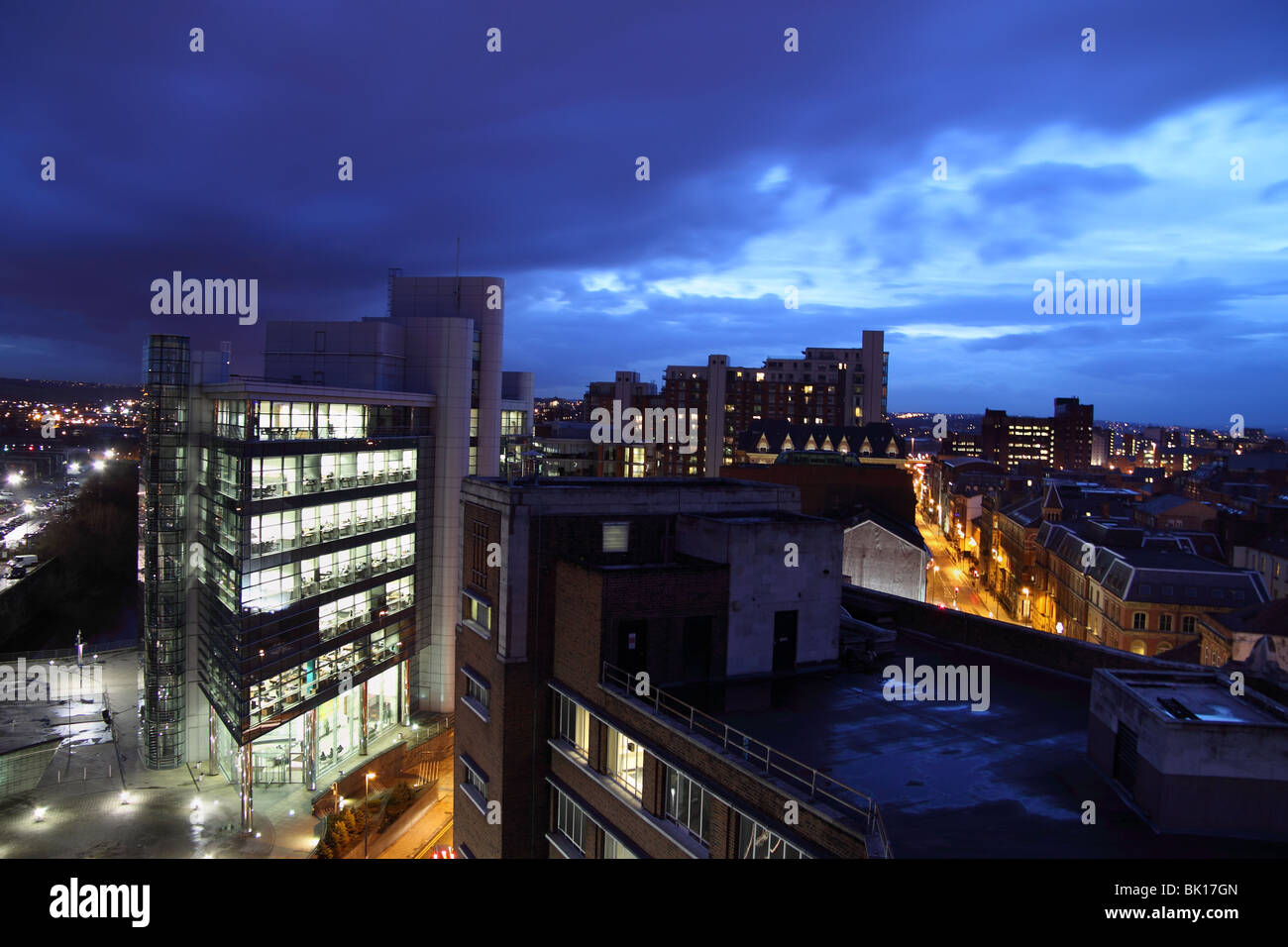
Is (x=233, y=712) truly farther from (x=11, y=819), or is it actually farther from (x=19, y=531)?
(x=19, y=531)

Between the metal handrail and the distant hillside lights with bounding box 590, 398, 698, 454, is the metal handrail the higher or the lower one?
the lower one

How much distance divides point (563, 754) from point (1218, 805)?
45.3ft

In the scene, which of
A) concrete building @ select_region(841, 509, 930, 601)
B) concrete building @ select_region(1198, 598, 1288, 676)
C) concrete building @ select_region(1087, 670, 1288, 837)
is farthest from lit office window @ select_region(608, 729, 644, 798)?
concrete building @ select_region(1198, 598, 1288, 676)

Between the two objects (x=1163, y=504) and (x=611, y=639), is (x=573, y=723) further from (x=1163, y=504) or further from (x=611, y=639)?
(x=1163, y=504)

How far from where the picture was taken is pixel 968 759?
14859 mm

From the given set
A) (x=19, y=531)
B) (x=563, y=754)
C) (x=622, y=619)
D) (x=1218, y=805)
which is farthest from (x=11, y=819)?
(x=19, y=531)

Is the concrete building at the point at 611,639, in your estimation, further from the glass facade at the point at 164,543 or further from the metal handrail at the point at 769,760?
the glass facade at the point at 164,543

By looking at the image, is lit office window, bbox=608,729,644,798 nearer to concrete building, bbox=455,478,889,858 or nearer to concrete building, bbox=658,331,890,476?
concrete building, bbox=455,478,889,858

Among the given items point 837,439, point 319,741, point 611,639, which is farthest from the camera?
point 837,439

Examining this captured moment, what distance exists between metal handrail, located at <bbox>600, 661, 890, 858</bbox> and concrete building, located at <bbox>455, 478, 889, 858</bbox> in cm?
12
